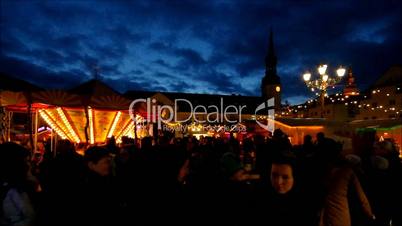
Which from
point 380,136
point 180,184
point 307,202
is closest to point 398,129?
point 380,136

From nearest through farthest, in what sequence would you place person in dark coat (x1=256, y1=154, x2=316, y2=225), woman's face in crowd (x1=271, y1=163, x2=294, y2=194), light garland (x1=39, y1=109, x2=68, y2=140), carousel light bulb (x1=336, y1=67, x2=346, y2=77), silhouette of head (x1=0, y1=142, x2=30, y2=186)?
1. person in dark coat (x1=256, y1=154, x2=316, y2=225)
2. silhouette of head (x1=0, y1=142, x2=30, y2=186)
3. woman's face in crowd (x1=271, y1=163, x2=294, y2=194)
4. light garland (x1=39, y1=109, x2=68, y2=140)
5. carousel light bulb (x1=336, y1=67, x2=346, y2=77)

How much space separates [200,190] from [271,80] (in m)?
81.7

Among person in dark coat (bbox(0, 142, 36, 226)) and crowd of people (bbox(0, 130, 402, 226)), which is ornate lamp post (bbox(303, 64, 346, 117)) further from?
person in dark coat (bbox(0, 142, 36, 226))

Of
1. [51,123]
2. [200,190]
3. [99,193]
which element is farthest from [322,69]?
[99,193]

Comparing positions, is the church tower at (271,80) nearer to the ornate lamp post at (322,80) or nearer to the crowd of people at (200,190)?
the ornate lamp post at (322,80)

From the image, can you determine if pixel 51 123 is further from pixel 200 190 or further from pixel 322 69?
pixel 322 69

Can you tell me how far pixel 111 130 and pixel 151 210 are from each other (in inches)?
374

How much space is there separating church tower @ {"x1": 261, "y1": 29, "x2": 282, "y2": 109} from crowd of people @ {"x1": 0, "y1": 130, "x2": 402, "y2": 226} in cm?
7814

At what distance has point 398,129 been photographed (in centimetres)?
1683

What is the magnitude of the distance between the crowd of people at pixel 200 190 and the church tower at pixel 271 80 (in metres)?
78.1

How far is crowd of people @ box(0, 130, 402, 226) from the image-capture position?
3203 mm

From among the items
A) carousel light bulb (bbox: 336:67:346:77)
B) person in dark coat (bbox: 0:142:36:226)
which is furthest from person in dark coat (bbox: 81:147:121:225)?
carousel light bulb (bbox: 336:67:346:77)

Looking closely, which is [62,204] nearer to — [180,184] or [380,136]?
[180,184]

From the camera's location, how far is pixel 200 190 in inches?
180
